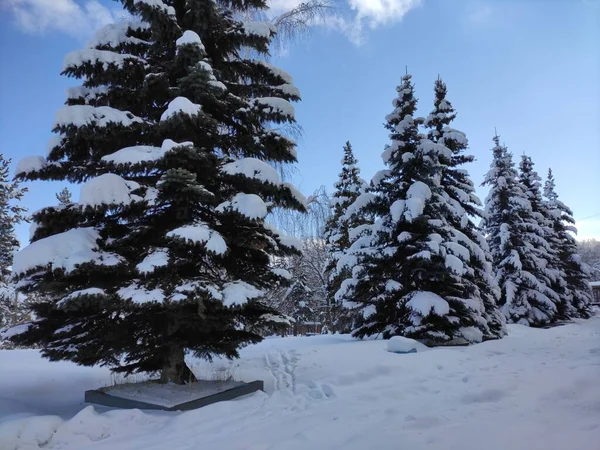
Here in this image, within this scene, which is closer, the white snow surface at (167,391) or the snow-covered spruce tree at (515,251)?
the white snow surface at (167,391)

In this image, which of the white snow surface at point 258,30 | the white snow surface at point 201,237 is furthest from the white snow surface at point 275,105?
the white snow surface at point 201,237

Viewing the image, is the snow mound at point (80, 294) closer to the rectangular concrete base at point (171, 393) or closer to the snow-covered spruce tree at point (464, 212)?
the rectangular concrete base at point (171, 393)

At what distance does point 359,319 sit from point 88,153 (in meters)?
9.91

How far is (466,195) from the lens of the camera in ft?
→ 47.9

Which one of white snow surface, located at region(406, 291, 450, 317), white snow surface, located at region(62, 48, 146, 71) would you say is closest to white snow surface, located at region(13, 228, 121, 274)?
white snow surface, located at region(62, 48, 146, 71)

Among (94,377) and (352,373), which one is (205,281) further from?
(94,377)

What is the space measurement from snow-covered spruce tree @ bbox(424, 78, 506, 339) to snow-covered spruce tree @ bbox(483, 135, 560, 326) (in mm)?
6071

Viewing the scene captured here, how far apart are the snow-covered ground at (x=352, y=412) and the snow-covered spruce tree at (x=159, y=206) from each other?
1055 mm

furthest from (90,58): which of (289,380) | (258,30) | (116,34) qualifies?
(289,380)

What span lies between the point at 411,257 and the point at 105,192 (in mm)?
8577

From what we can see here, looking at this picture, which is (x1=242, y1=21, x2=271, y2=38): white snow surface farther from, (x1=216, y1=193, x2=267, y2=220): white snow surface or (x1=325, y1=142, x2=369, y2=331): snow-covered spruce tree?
(x1=325, y1=142, x2=369, y2=331): snow-covered spruce tree

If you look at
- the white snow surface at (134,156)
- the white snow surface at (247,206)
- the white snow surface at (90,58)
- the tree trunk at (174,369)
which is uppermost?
the white snow surface at (90,58)

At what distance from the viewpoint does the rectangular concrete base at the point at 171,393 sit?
5.04 m

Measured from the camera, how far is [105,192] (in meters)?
5.07
